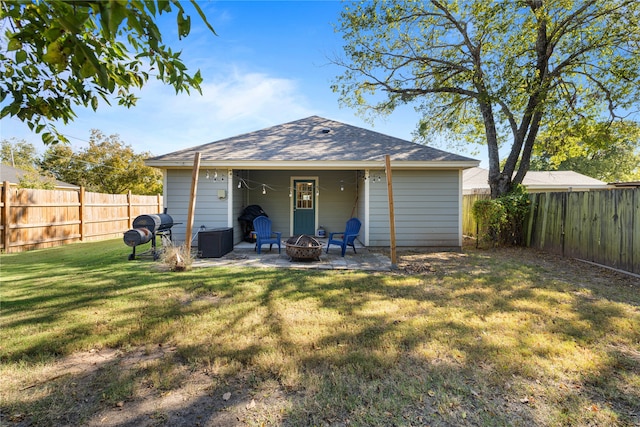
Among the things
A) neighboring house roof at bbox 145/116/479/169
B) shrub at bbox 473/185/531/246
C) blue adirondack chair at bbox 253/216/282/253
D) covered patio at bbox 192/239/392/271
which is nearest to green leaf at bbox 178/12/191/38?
covered patio at bbox 192/239/392/271

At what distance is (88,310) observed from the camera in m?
3.52

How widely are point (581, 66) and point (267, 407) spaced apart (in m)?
12.1

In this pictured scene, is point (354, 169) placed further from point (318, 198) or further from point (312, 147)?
point (318, 198)

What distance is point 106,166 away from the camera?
68.0 feet

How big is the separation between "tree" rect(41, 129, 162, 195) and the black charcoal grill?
55.0 feet

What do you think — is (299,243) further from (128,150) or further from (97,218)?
(128,150)

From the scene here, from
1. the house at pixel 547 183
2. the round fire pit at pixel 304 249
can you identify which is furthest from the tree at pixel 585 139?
the round fire pit at pixel 304 249

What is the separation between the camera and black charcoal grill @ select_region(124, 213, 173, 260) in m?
5.89

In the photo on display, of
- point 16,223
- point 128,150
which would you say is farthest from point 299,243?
point 128,150

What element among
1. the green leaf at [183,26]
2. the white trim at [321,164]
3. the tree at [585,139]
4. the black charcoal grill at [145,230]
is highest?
the tree at [585,139]

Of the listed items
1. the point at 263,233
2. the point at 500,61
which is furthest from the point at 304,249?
the point at 500,61

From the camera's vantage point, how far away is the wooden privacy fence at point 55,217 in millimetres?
7680

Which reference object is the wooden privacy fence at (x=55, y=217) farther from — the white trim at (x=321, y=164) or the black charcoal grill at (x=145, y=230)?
the black charcoal grill at (x=145, y=230)

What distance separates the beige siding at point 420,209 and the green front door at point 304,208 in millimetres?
2722
